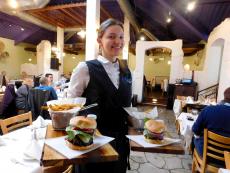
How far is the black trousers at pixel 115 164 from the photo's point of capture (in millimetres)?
1051

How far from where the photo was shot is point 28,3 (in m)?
4.12

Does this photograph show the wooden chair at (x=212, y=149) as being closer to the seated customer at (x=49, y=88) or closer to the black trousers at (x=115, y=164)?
the black trousers at (x=115, y=164)

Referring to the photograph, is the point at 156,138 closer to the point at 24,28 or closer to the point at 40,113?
the point at 40,113

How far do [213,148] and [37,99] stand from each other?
3.13 m

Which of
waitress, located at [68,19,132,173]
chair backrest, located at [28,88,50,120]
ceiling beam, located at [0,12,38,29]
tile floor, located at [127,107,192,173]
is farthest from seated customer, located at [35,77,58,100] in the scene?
ceiling beam, located at [0,12,38,29]

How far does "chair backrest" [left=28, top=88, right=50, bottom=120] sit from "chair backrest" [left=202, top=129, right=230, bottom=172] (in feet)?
9.32

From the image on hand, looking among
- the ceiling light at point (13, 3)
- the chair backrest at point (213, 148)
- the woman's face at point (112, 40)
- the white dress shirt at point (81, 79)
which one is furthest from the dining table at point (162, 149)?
the ceiling light at point (13, 3)

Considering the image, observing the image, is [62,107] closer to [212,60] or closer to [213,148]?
[213,148]

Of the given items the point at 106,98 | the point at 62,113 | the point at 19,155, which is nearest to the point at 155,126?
the point at 106,98

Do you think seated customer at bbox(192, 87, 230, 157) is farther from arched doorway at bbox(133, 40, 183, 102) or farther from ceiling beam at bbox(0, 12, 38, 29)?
ceiling beam at bbox(0, 12, 38, 29)

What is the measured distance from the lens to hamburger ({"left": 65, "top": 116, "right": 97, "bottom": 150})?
0.71 meters

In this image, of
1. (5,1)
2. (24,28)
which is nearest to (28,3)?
(5,1)

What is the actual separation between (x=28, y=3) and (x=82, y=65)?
3.96 m

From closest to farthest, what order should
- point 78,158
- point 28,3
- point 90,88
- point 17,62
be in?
point 78,158 → point 90,88 → point 28,3 → point 17,62
